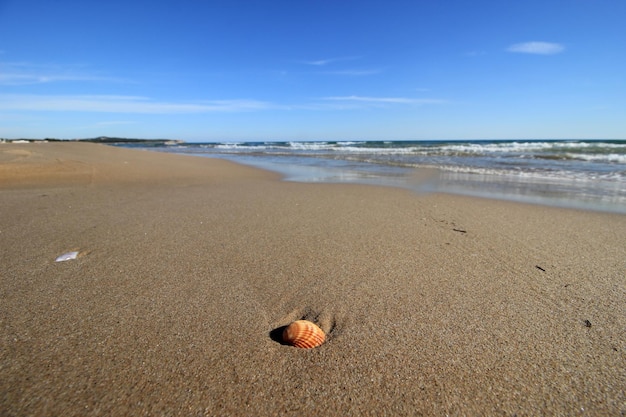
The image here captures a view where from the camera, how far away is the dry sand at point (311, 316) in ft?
4.01

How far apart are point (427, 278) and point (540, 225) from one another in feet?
7.26

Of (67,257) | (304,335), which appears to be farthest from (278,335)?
(67,257)

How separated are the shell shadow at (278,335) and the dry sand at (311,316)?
1 centimetres

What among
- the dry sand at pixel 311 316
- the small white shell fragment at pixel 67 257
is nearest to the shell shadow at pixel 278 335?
the dry sand at pixel 311 316

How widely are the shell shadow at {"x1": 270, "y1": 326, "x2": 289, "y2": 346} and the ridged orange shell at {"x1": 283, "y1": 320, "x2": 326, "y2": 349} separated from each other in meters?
0.03

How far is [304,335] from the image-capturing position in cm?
152

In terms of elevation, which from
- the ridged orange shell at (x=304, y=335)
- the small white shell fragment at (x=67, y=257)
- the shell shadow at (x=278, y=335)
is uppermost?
the small white shell fragment at (x=67, y=257)

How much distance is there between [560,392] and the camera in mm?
1252

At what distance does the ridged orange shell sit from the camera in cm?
149

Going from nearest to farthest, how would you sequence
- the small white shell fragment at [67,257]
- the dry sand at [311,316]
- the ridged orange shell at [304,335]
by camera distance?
1. the dry sand at [311,316]
2. the ridged orange shell at [304,335]
3. the small white shell fragment at [67,257]

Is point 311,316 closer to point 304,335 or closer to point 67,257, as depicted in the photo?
point 304,335

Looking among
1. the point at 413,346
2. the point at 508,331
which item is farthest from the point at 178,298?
the point at 508,331

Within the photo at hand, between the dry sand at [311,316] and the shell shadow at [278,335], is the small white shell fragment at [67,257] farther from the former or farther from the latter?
the shell shadow at [278,335]

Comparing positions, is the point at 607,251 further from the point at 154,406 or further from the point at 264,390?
the point at 154,406
